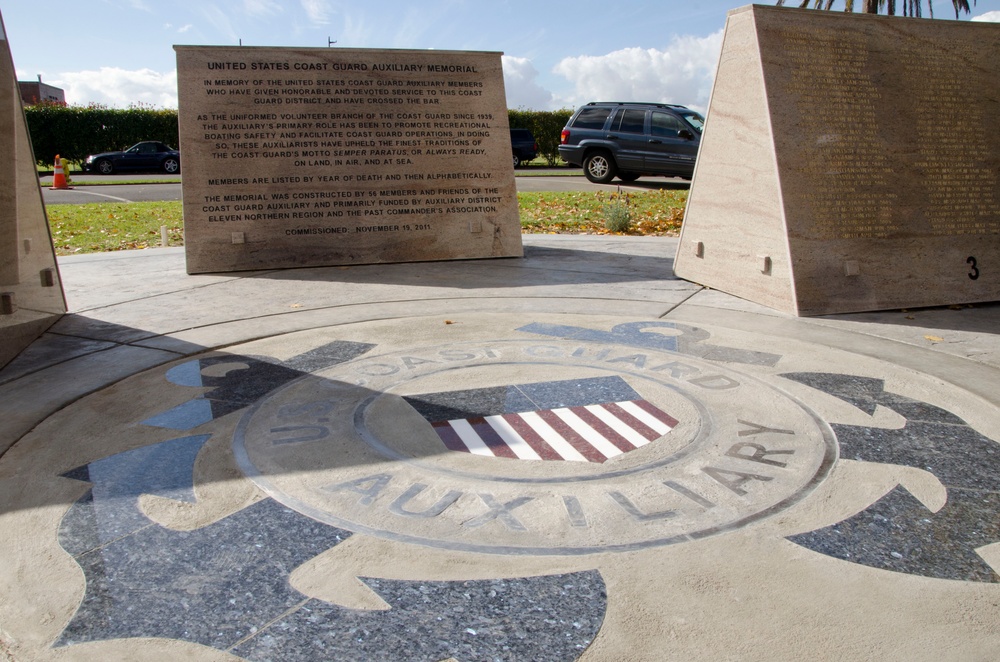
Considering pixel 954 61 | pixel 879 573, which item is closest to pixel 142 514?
pixel 879 573

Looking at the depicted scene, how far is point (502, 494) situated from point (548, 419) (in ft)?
2.44

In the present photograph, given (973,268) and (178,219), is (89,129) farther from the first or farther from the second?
(973,268)

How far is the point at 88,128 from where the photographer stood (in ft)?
103

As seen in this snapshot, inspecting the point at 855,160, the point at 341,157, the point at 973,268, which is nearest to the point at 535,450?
the point at 855,160

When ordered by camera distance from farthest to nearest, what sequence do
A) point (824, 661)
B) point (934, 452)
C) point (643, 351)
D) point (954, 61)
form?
1. point (954, 61)
2. point (643, 351)
3. point (934, 452)
4. point (824, 661)

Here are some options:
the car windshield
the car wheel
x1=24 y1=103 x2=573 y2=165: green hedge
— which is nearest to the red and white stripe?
the car windshield

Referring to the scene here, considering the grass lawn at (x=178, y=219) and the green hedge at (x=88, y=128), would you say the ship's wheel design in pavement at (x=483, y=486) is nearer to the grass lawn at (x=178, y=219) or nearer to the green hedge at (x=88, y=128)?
the grass lawn at (x=178, y=219)

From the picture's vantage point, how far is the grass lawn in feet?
34.5

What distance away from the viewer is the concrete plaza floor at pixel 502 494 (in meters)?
2.03

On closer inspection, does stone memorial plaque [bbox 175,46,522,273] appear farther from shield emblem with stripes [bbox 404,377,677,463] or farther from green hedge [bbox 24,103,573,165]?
green hedge [bbox 24,103,573,165]

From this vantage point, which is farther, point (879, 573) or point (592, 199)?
point (592, 199)

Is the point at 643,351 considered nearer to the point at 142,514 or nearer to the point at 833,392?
the point at 833,392

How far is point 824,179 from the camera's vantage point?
5.84 m

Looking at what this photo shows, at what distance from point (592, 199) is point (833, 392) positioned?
441 inches
